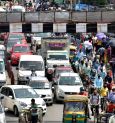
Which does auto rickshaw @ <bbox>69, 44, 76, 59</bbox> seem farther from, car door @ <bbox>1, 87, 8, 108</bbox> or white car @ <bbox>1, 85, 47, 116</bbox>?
white car @ <bbox>1, 85, 47, 116</bbox>

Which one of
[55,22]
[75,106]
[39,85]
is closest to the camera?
[75,106]

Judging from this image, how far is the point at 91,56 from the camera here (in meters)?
49.0

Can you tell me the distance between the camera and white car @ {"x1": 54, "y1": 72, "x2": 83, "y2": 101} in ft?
114

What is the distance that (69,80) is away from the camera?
36219 mm

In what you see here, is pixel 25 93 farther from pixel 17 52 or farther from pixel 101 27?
pixel 17 52

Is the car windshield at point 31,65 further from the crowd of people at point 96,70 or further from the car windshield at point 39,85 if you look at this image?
the car windshield at point 39,85

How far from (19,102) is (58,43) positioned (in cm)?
1567

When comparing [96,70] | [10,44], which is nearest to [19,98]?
[96,70]

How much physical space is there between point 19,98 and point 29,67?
30.4ft

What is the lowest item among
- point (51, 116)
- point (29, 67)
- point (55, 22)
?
point (51, 116)

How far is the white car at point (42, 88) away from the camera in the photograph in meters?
34.0

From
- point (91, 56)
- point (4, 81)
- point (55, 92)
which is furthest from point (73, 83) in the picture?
point (91, 56)

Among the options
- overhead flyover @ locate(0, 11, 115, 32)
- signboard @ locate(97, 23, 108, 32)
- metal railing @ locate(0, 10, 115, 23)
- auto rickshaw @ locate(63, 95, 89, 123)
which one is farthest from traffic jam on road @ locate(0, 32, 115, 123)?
signboard @ locate(97, 23, 108, 32)

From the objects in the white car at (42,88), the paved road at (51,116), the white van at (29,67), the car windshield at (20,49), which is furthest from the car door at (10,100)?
the car windshield at (20,49)
